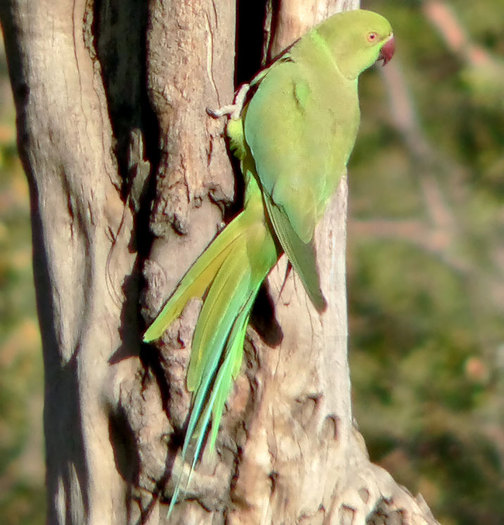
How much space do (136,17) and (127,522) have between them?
1.42 meters

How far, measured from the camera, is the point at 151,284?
8.27 ft

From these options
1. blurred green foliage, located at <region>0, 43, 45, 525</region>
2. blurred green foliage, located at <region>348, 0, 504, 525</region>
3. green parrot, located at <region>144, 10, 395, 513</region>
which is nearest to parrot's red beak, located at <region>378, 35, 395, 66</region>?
green parrot, located at <region>144, 10, 395, 513</region>

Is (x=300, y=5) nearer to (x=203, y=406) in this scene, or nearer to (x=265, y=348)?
(x=265, y=348)

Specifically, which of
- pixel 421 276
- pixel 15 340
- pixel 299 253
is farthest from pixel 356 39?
pixel 421 276

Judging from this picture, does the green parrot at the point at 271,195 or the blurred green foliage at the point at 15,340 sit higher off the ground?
the green parrot at the point at 271,195

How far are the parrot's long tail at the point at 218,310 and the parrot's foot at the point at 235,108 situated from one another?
28 cm

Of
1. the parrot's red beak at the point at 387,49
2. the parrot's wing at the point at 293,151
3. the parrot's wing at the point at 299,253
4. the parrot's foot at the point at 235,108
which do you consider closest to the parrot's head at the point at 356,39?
the parrot's red beak at the point at 387,49

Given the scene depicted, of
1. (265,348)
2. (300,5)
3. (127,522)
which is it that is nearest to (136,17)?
(300,5)

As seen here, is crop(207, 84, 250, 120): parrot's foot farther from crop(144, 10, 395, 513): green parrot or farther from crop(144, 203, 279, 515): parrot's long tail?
crop(144, 203, 279, 515): parrot's long tail

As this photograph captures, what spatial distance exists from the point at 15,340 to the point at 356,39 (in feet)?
10.5

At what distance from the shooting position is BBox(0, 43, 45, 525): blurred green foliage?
5355 millimetres

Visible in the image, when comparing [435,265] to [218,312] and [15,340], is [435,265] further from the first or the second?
[218,312]

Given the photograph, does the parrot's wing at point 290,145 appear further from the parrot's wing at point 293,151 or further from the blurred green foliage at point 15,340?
the blurred green foliage at point 15,340

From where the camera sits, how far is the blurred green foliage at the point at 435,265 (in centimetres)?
491
